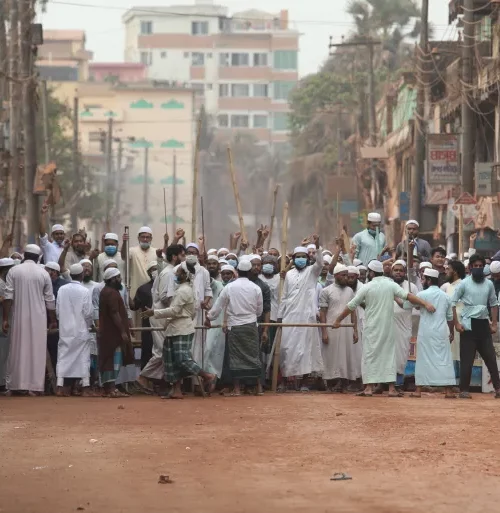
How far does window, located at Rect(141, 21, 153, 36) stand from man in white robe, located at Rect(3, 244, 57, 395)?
136247 mm

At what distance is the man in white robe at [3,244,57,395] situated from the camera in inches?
723

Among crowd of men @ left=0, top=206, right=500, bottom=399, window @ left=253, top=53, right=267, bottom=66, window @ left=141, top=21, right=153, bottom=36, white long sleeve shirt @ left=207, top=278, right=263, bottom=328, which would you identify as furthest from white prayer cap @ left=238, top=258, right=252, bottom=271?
window @ left=141, top=21, right=153, bottom=36

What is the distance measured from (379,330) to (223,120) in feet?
431

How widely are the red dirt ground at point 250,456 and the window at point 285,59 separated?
134 metres

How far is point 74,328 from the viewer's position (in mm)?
18484

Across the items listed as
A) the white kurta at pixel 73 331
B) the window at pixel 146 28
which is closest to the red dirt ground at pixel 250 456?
the white kurta at pixel 73 331

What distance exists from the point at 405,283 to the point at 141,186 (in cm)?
8766

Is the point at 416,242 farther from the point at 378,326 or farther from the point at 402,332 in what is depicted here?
the point at 378,326

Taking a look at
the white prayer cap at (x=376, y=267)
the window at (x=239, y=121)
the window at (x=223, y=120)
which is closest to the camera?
the white prayer cap at (x=376, y=267)

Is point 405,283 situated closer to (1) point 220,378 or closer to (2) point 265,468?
(1) point 220,378

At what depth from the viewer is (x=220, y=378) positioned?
19.0 metres

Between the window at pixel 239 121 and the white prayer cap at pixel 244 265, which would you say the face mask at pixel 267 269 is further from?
the window at pixel 239 121

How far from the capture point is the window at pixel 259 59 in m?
150

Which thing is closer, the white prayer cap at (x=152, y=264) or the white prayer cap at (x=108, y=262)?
the white prayer cap at (x=108, y=262)
